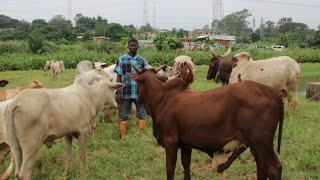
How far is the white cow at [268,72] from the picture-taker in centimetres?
914

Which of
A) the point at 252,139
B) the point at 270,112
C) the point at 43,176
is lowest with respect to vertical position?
the point at 43,176

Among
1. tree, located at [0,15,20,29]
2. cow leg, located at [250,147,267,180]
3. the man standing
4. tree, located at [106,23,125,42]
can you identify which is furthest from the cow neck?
tree, located at [0,15,20,29]

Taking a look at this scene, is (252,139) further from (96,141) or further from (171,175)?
(96,141)

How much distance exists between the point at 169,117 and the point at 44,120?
59.1 inches

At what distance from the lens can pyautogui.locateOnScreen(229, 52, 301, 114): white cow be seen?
914cm

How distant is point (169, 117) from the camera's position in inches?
177

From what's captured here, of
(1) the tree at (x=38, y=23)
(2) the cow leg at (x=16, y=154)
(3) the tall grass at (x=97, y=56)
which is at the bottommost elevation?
(2) the cow leg at (x=16, y=154)

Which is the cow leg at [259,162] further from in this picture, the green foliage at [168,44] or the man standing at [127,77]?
the green foliage at [168,44]

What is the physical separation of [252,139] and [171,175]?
1095mm

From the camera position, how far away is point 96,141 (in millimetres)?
7340

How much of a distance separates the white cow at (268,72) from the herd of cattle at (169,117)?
393 cm

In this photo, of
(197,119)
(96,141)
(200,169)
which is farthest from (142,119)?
(197,119)

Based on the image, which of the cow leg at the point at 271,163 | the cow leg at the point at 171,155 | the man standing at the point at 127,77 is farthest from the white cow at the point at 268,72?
the cow leg at the point at 271,163

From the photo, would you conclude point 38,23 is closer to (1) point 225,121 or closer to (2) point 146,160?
(2) point 146,160
